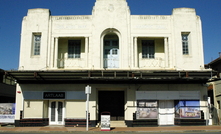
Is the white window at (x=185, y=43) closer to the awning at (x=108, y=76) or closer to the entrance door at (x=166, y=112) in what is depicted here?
the awning at (x=108, y=76)

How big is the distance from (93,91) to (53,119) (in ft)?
14.1

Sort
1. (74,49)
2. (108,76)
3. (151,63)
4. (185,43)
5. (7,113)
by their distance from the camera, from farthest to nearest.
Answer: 1. (74,49)
2. (151,63)
3. (185,43)
4. (7,113)
5. (108,76)

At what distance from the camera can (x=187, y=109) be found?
20859mm

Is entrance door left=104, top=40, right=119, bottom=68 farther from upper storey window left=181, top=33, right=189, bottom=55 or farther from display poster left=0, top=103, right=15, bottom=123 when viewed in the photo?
display poster left=0, top=103, right=15, bottom=123

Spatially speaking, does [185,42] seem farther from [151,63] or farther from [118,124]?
[118,124]

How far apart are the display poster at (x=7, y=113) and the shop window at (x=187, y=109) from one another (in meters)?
14.0

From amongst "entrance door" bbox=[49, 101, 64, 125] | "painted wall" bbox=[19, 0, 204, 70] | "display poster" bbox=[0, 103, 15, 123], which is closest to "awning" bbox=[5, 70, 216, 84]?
"painted wall" bbox=[19, 0, 204, 70]

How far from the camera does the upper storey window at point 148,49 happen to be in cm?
2284

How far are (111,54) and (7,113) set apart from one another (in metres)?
10.3

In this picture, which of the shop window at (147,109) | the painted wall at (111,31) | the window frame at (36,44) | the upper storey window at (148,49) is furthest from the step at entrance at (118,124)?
the window frame at (36,44)

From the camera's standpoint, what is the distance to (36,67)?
21109 mm

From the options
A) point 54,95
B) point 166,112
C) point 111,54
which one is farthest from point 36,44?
point 166,112

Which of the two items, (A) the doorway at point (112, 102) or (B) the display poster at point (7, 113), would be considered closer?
(B) the display poster at point (7, 113)

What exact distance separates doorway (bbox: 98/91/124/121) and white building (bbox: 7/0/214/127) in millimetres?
699
